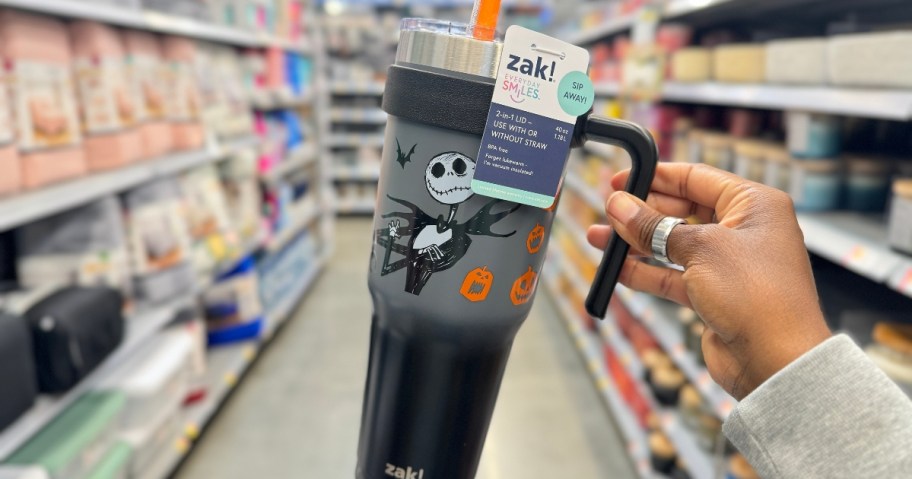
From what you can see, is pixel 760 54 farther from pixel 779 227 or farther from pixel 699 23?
pixel 779 227

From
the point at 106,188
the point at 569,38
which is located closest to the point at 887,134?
the point at 106,188

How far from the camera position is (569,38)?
13.9 feet

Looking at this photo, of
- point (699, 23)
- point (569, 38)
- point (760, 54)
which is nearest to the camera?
point (760, 54)

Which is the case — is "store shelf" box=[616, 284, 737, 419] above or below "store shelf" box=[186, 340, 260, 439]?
above

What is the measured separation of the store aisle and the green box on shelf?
697mm

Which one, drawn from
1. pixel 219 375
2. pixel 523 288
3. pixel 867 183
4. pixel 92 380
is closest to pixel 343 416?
pixel 219 375

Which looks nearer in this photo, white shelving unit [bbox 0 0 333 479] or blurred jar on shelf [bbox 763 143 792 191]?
white shelving unit [bbox 0 0 333 479]

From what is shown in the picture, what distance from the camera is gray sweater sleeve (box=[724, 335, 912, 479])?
496 millimetres

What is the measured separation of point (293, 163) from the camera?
A: 12.3 feet

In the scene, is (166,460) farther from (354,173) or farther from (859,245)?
(354,173)

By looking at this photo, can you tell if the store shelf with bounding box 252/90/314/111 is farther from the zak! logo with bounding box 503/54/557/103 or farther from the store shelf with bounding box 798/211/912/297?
the zak! logo with bounding box 503/54/557/103

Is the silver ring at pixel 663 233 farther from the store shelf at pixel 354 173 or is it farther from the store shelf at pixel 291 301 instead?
the store shelf at pixel 354 173

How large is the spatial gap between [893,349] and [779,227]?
0.91 m

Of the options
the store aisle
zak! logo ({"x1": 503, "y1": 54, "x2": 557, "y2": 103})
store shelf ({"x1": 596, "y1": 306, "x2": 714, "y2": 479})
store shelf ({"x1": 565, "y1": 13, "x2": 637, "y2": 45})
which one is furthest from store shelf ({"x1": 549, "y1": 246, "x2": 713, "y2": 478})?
zak! logo ({"x1": 503, "y1": 54, "x2": 557, "y2": 103})
